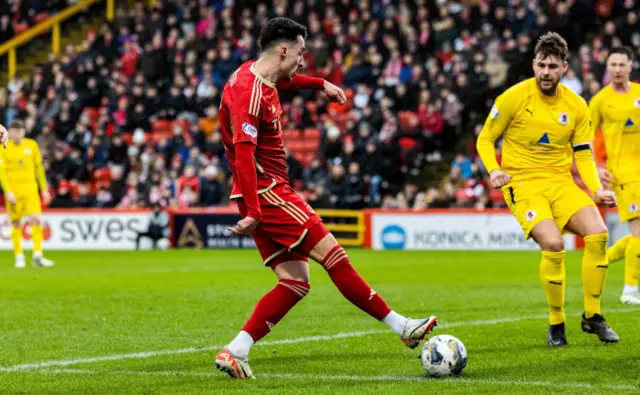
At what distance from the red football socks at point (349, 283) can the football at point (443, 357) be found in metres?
0.45

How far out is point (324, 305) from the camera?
38.5ft

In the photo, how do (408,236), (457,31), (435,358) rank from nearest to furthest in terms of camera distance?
(435,358), (408,236), (457,31)

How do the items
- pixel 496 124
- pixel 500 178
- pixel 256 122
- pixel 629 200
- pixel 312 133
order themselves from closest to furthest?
pixel 256 122 < pixel 500 178 < pixel 496 124 < pixel 629 200 < pixel 312 133

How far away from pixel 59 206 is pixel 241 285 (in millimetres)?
14422

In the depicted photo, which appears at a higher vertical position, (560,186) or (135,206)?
(560,186)

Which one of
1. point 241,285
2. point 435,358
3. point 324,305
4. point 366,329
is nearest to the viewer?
point 435,358

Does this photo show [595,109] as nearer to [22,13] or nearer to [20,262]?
[20,262]

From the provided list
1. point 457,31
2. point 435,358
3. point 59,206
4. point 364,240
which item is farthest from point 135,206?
point 435,358

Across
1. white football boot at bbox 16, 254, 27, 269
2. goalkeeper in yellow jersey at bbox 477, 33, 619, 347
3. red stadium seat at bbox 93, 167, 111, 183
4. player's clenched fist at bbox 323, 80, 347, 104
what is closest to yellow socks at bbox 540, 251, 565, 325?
goalkeeper in yellow jersey at bbox 477, 33, 619, 347

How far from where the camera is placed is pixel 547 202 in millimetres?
8469

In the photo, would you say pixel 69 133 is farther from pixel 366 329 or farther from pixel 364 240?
pixel 366 329

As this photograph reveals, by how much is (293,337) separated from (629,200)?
4259 mm

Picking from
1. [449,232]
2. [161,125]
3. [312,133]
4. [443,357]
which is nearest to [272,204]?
[443,357]

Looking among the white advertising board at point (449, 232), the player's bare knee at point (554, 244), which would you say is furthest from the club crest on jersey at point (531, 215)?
the white advertising board at point (449, 232)
